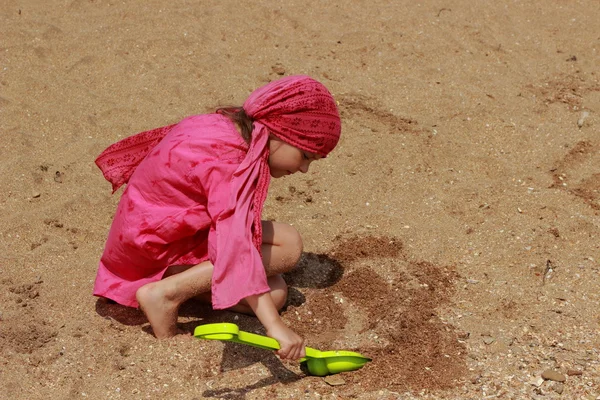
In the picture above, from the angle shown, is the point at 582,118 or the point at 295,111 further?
the point at 582,118

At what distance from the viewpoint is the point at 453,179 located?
11.2 ft

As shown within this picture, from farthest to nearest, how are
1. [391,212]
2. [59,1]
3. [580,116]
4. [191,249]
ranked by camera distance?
[59,1], [580,116], [391,212], [191,249]

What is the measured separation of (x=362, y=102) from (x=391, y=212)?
929 millimetres

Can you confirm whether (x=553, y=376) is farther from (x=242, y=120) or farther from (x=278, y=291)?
(x=242, y=120)

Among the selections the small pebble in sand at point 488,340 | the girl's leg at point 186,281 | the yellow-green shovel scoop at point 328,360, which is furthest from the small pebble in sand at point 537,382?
the girl's leg at point 186,281

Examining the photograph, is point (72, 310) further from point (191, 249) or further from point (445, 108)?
point (445, 108)

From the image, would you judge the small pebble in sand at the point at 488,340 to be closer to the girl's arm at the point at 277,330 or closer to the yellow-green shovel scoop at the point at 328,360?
the yellow-green shovel scoop at the point at 328,360

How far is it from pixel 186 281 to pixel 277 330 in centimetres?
41

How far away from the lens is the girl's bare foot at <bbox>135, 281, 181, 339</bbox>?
2447 millimetres

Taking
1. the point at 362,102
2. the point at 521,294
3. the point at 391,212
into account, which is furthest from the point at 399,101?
the point at 521,294

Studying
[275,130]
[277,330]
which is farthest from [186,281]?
[275,130]

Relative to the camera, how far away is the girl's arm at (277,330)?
218 cm

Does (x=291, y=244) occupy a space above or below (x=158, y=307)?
above

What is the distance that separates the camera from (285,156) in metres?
2.43
